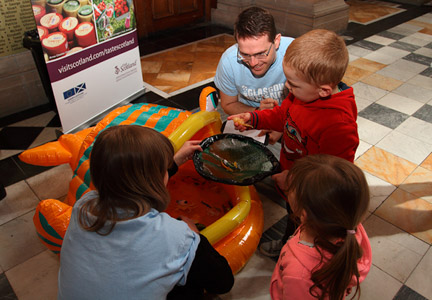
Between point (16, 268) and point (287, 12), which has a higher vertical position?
point (287, 12)

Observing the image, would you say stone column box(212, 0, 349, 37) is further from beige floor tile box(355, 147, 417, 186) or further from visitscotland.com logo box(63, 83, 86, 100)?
visitscotland.com logo box(63, 83, 86, 100)

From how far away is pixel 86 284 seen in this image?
96cm

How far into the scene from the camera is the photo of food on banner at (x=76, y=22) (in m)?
2.44

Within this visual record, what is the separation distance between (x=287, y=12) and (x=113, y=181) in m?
4.69

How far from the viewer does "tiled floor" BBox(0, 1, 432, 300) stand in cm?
172

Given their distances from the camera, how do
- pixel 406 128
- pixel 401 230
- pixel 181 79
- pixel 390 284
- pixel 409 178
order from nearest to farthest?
pixel 390 284, pixel 401 230, pixel 409 178, pixel 406 128, pixel 181 79

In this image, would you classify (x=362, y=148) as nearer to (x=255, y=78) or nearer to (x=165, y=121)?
(x=255, y=78)

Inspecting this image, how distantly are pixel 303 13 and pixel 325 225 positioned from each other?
14.6 feet

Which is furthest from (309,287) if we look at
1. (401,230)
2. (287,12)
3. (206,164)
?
(287,12)

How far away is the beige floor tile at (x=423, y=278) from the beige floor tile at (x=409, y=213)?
0.56 ft

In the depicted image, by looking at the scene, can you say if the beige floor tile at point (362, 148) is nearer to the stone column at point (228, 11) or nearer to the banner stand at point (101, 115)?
the banner stand at point (101, 115)

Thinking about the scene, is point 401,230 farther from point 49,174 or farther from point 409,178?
point 49,174

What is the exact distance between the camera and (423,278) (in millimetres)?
1740

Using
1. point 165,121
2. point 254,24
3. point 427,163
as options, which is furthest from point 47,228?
point 427,163
